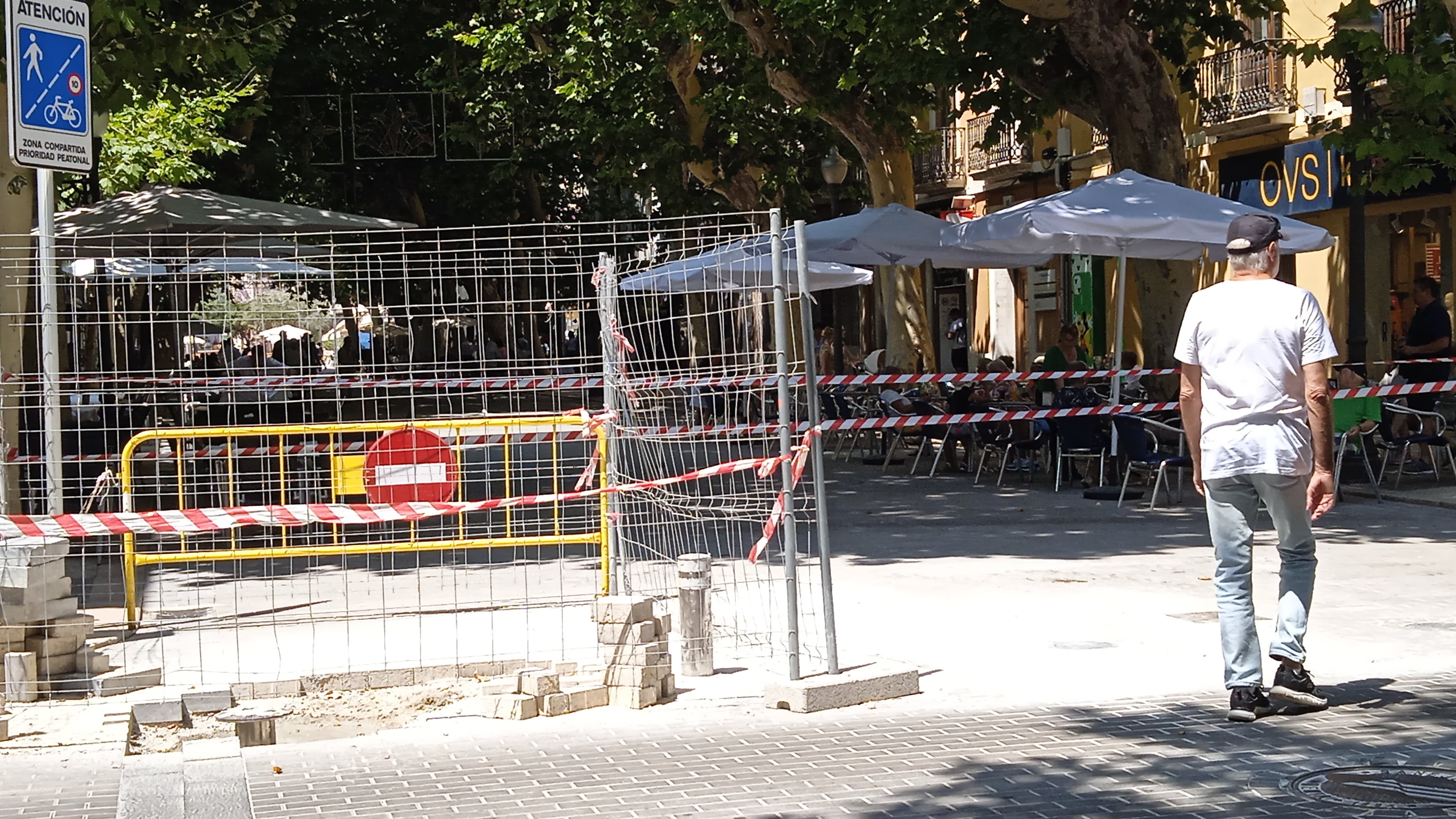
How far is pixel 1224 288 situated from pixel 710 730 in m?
2.57

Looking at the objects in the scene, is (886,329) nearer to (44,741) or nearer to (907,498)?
(907,498)

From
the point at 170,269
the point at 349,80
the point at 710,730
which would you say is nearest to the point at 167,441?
the point at 170,269

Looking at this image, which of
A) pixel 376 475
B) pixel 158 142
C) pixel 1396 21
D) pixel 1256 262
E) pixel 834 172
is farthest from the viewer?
pixel 834 172

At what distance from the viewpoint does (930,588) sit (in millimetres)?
10156

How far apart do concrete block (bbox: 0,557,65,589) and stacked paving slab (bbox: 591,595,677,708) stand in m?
2.50

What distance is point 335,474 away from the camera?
10.1m

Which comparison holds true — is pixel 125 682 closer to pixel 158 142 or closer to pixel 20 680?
pixel 20 680

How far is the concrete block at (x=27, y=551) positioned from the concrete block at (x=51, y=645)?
34 centimetres

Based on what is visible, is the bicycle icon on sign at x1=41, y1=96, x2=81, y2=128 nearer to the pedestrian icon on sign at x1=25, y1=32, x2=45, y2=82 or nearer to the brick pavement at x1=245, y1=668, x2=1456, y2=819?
the pedestrian icon on sign at x1=25, y1=32, x2=45, y2=82

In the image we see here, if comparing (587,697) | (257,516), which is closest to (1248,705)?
(587,697)

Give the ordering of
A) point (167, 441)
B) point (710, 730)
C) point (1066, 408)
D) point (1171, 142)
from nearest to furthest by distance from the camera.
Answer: point (710, 730) → point (167, 441) → point (1066, 408) → point (1171, 142)

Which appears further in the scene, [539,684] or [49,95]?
[49,95]

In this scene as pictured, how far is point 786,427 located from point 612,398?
2.34 m

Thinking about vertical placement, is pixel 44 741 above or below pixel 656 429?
below
